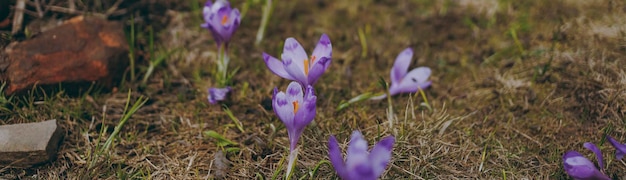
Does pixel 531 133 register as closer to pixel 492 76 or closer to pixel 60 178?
pixel 492 76

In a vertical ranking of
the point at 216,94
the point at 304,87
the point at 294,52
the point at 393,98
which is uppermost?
the point at 294,52

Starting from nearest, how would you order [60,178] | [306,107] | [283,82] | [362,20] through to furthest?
[306,107]
[60,178]
[283,82]
[362,20]

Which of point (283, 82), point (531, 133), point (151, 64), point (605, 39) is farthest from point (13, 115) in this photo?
point (605, 39)

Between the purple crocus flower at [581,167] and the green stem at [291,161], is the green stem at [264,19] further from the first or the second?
the purple crocus flower at [581,167]

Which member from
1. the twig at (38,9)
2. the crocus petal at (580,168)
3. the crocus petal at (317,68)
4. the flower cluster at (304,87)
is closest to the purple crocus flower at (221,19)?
the flower cluster at (304,87)

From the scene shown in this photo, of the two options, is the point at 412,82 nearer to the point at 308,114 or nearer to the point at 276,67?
the point at 276,67

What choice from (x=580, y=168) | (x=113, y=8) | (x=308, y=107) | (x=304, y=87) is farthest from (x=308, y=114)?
(x=113, y=8)
